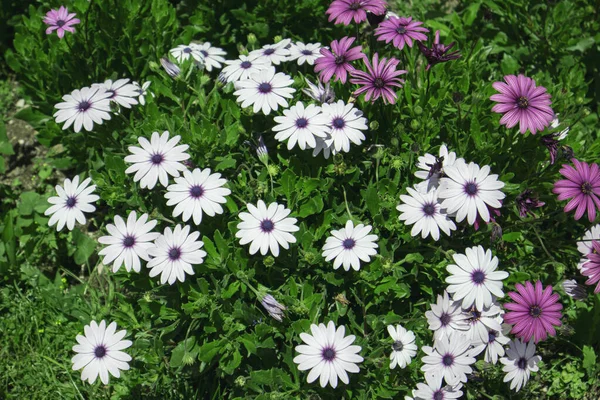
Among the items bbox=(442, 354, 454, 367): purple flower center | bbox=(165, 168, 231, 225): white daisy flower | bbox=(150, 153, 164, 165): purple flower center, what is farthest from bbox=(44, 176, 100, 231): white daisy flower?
bbox=(442, 354, 454, 367): purple flower center

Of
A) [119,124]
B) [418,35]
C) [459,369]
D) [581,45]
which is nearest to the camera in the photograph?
[459,369]

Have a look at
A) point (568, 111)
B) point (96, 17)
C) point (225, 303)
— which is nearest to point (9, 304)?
point (225, 303)

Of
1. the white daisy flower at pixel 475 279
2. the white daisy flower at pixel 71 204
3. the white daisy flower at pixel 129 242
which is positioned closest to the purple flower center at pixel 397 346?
the white daisy flower at pixel 475 279

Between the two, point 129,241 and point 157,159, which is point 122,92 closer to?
point 157,159

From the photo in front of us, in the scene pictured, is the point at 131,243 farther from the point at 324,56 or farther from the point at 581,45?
the point at 581,45

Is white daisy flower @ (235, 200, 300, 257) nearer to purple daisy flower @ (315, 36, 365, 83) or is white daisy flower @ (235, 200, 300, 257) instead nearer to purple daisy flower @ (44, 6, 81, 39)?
purple daisy flower @ (315, 36, 365, 83)

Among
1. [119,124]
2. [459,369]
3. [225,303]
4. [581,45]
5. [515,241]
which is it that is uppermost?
[581,45]

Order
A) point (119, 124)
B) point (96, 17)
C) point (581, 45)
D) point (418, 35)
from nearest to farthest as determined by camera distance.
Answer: point (418, 35), point (119, 124), point (96, 17), point (581, 45)
